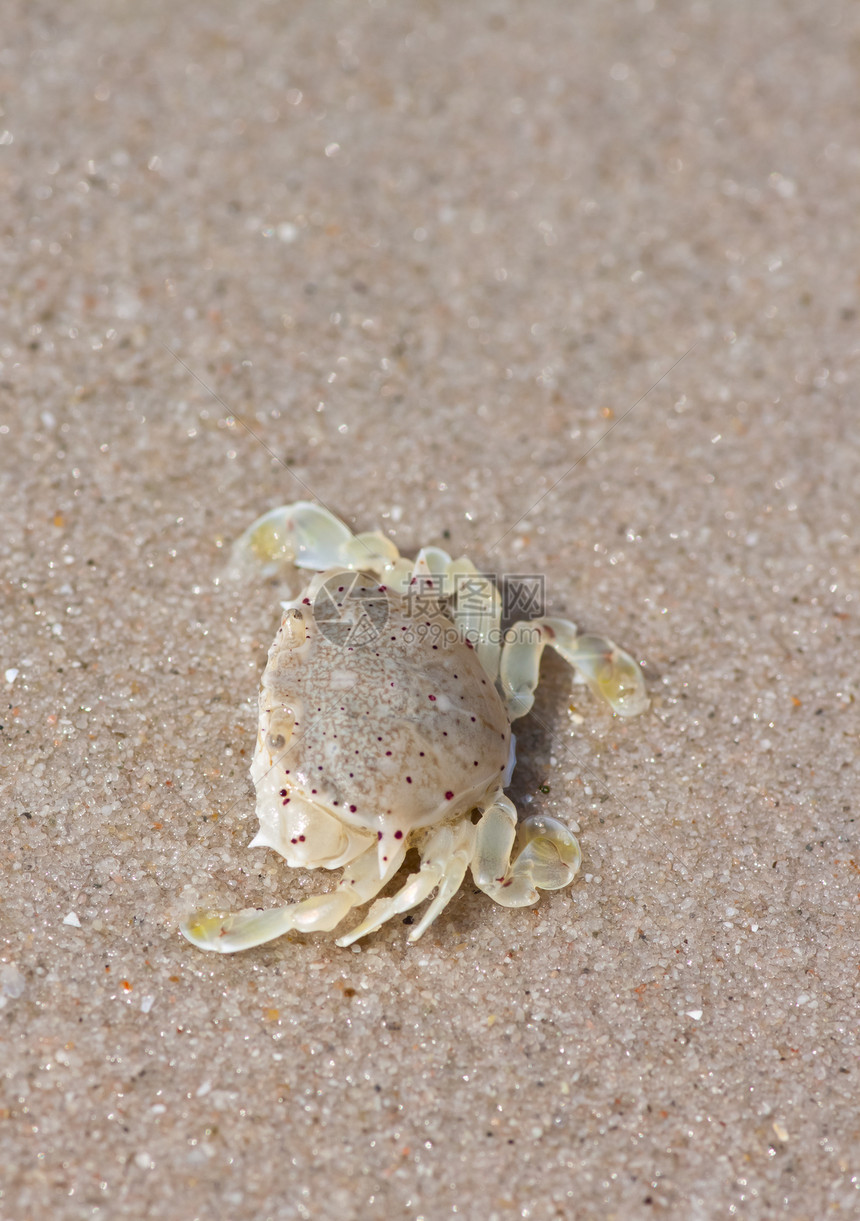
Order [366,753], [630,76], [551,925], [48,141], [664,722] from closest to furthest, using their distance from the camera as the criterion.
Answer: [366,753]
[551,925]
[664,722]
[48,141]
[630,76]

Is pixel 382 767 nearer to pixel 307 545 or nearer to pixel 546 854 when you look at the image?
pixel 546 854

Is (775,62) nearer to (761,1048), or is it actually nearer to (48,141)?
(48,141)

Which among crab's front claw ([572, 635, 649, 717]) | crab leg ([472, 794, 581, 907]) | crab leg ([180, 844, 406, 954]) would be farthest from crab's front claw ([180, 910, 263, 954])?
crab's front claw ([572, 635, 649, 717])

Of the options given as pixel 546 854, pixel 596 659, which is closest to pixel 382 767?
pixel 546 854

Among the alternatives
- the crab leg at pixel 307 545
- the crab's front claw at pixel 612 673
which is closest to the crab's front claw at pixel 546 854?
the crab's front claw at pixel 612 673

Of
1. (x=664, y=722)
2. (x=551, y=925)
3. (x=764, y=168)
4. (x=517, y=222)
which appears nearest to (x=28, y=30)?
(x=517, y=222)

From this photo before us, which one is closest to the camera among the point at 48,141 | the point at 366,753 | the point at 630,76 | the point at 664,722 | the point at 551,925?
the point at 366,753

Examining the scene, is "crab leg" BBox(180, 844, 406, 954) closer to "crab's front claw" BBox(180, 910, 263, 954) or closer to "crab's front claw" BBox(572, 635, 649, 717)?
"crab's front claw" BBox(180, 910, 263, 954)

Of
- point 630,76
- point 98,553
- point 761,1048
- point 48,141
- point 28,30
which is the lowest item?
point 761,1048
